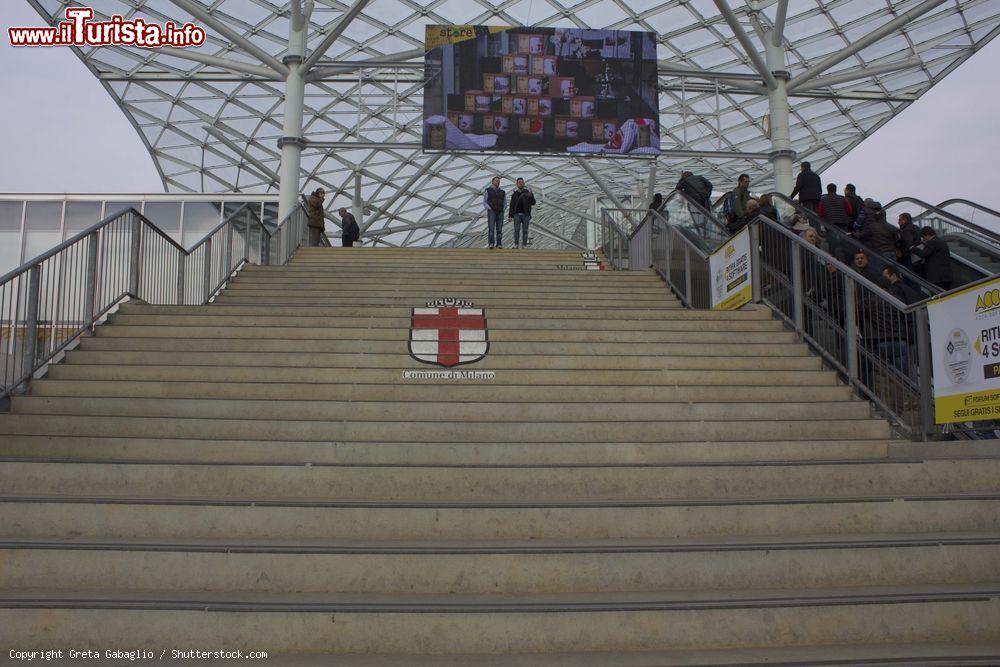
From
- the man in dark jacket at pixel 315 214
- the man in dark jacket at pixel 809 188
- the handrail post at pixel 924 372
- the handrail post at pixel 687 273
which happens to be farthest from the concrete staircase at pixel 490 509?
the man in dark jacket at pixel 315 214

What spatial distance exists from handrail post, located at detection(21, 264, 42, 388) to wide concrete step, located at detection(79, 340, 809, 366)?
2.42 ft

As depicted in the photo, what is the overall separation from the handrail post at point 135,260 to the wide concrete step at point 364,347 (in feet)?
5.44

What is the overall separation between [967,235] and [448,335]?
8.15 m

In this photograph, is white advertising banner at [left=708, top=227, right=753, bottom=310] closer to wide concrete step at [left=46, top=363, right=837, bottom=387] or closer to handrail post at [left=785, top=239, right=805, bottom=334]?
handrail post at [left=785, top=239, right=805, bottom=334]

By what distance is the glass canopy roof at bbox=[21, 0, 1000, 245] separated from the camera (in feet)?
82.6

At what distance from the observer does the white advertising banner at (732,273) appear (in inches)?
414

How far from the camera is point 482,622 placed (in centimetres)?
397

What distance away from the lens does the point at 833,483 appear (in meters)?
5.61

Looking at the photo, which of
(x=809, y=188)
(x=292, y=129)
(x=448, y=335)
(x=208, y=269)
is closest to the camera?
(x=448, y=335)

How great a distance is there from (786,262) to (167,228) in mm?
20411

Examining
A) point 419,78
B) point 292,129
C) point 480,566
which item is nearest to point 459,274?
point 480,566

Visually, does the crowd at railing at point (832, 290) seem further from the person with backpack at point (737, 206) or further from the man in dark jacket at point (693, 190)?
the man in dark jacket at point (693, 190)

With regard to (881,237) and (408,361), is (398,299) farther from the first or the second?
(881,237)

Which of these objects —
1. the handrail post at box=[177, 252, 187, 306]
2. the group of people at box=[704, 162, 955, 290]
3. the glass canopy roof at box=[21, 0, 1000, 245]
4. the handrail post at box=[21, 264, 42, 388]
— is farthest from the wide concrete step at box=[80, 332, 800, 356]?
the glass canopy roof at box=[21, 0, 1000, 245]
